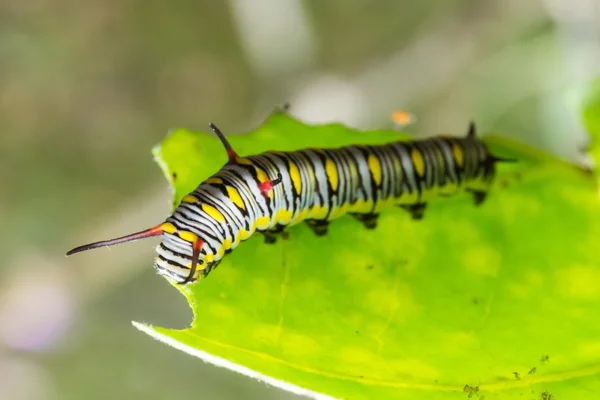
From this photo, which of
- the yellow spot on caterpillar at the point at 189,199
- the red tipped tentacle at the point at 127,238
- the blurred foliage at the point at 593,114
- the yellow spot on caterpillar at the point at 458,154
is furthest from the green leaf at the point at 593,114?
the red tipped tentacle at the point at 127,238

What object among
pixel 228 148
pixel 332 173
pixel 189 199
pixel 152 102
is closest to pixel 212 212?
pixel 189 199

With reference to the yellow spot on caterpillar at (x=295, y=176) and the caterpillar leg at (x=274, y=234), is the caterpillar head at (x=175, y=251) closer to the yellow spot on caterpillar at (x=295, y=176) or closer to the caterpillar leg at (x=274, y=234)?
the caterpillar leg at (x=274, y=234)

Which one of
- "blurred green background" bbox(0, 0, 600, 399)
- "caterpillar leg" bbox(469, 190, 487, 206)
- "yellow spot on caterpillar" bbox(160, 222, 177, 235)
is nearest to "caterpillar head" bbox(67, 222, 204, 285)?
"yellow spot on caterpillar" bbox(160, 222, 177, 235)

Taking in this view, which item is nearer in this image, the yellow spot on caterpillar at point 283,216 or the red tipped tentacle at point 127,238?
the red tipped tentacle at point 127,238

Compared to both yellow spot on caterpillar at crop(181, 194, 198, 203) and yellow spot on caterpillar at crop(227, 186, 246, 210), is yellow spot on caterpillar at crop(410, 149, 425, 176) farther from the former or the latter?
yellow spot on caterpillar at crop(181, 194, 198, 203)

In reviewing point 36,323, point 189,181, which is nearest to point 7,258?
point 36,323

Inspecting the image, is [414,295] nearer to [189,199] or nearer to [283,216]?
[283,216]
